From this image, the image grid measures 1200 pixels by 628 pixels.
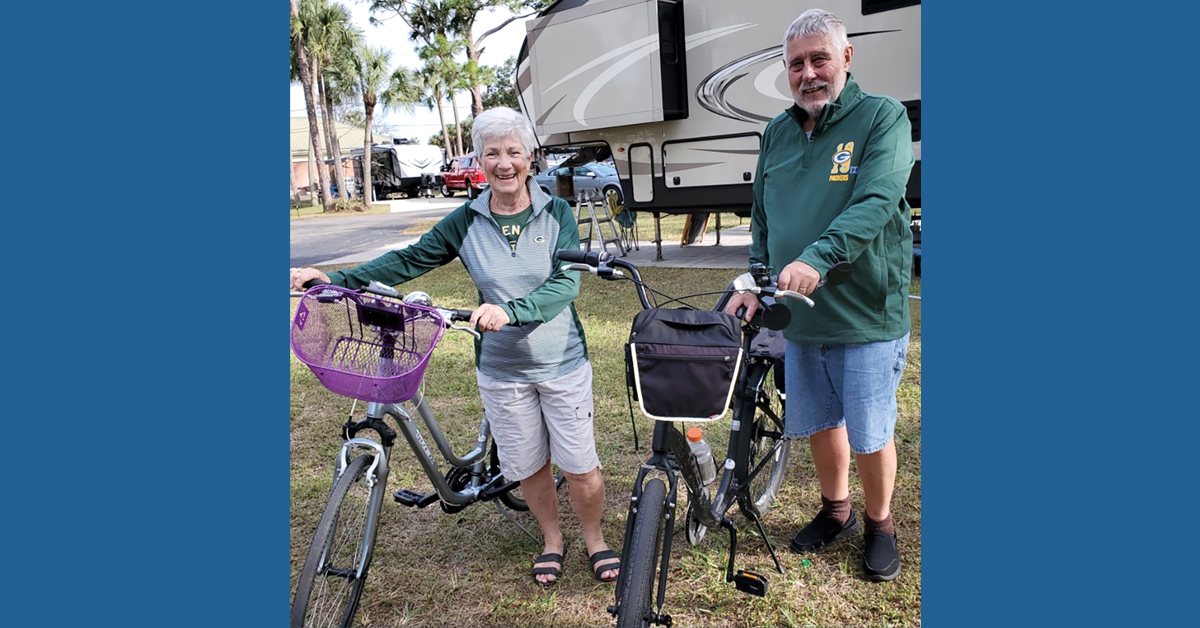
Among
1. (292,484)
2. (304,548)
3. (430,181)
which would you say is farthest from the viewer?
(430,181)

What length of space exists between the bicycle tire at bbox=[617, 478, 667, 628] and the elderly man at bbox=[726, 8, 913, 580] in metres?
0.67

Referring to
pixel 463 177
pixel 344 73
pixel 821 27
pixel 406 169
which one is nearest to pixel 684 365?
pixel 821 27

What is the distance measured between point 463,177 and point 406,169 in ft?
23.1

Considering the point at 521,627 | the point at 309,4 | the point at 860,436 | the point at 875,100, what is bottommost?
the point at 521,627

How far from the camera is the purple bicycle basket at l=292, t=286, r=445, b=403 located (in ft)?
6.96

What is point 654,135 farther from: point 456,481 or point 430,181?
point 430,181

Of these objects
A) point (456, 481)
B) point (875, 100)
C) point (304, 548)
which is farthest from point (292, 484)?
point (875, 100)

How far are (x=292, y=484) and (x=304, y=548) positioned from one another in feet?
2.09

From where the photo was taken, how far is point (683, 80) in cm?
765

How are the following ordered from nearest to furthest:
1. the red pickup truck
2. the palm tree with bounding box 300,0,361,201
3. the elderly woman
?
the elderly woman, the red pickup truck, the palm tree with bounding box 300,0,361,201

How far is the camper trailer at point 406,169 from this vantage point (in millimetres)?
32531

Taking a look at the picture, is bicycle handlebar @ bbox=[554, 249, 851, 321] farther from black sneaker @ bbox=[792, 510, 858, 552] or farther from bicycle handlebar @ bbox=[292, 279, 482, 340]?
black sneaker @ bbox=[792, 510, 858, 552]

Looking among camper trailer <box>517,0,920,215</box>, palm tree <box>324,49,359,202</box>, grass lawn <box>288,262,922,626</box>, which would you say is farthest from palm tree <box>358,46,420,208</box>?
grass lawn <box>288,262,922,626</box>

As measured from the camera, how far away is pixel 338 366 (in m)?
2.29
